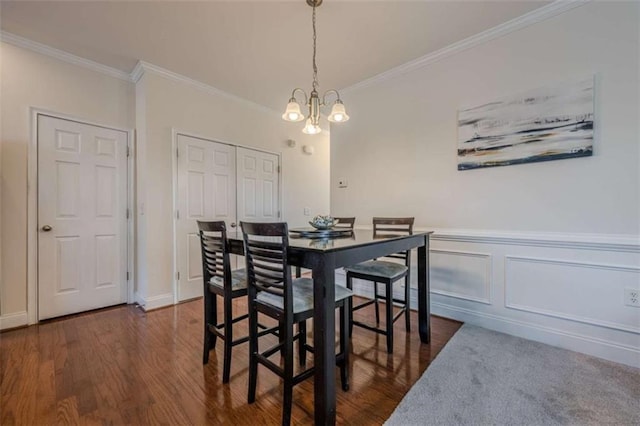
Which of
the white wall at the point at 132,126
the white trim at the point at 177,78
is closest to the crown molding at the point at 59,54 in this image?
the white wall at the point at 132,126

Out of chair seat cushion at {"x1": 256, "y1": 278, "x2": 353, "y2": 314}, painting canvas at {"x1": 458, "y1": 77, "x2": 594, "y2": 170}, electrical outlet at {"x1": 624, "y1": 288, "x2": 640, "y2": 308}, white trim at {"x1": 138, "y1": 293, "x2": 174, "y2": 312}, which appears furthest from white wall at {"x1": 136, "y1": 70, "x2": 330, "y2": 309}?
electrical outlet at {"x1": 624, "y1": 288, "x2": 640, "y2": 308}

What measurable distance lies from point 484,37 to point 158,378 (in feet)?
12.2

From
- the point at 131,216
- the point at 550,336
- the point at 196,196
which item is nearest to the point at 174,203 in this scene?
the point at 196,196

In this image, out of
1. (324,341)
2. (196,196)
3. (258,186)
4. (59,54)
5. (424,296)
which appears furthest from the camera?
(258,186)

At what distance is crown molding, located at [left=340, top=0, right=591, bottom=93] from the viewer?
2.15 m

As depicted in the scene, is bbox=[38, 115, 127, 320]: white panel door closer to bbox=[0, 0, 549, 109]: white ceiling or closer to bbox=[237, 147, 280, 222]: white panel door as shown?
bbox=[0, 0, 549, 109]: white ceiling

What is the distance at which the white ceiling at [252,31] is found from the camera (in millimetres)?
2182

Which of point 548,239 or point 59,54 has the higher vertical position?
point 59,54

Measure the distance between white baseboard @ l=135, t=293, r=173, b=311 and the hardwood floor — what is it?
39 cm

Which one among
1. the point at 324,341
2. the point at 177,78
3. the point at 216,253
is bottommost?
the point at 324,341

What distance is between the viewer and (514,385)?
5.51 ft

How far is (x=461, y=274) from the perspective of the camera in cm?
269

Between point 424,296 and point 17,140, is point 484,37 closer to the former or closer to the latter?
point 424,296

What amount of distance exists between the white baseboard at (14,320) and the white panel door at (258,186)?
226 centimetres
